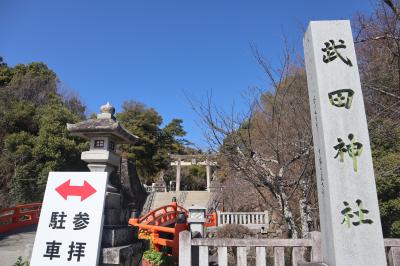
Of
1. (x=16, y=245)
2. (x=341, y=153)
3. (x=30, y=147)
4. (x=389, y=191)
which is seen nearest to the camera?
(x=341, y=153)

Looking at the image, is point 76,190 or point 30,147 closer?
point 76,190

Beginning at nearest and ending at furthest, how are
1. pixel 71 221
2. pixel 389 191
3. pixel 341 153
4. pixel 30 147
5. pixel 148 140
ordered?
1. pixel 71 221
2. pixel 341 153
3. pixel 389 191
4. pixel 30 147
5. pixel 148 140

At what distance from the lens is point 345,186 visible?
10.5 ft

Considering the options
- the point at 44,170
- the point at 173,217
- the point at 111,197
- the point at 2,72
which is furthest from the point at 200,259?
→ the point at 2,72

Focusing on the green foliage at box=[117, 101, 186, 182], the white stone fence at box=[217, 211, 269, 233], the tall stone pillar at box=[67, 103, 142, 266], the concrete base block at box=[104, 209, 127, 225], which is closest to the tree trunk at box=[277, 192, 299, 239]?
the tall stone pillar at box=[67, 103, 142, 266]

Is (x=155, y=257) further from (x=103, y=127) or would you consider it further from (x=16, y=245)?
(x=16, y=245)

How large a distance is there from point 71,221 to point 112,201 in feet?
4.23

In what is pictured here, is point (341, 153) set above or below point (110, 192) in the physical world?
above

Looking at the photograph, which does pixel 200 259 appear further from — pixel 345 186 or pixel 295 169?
pixel 295 169

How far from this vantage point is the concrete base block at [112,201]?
4.35 metres

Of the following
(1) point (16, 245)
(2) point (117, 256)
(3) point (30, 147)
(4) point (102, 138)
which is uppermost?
(3) point (30, 147)

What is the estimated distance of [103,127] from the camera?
4898 millimetres

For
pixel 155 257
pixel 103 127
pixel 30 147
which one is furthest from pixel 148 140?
pixel 103 127

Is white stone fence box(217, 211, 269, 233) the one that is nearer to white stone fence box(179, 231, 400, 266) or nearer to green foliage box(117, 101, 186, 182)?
white stone fence box(179, 231, 400, 266)
